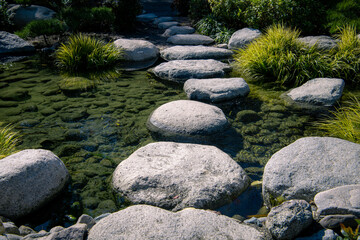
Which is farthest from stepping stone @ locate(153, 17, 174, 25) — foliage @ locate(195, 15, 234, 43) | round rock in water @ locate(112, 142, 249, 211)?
round rock in water @ locate(112, 142, 249, 211)

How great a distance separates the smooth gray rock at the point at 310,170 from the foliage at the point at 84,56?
19.3 feet

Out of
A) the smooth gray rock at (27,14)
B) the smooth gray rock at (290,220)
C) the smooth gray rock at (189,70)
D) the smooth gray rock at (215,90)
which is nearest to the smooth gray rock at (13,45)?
the smooth gray rock at (27,14)

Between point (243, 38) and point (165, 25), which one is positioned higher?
point (243, 38)

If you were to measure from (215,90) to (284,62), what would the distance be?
1.91 m

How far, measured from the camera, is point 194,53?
8344 millimetres

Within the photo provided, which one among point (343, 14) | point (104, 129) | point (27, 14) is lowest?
point (104, 129)

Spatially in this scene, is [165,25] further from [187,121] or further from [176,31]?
[187,121]

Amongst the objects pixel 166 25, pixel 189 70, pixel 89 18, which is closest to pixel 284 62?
pixel 189 70

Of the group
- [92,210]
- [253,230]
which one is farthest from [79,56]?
[253,230]

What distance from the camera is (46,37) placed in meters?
11.1

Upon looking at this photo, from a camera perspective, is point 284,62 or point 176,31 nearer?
point 284,62

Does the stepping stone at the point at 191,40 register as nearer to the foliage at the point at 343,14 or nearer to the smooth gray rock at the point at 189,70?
the smooth gray rock at the point at 189,70

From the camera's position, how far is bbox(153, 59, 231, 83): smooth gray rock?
7125mm

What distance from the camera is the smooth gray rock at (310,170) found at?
3.21 meters
